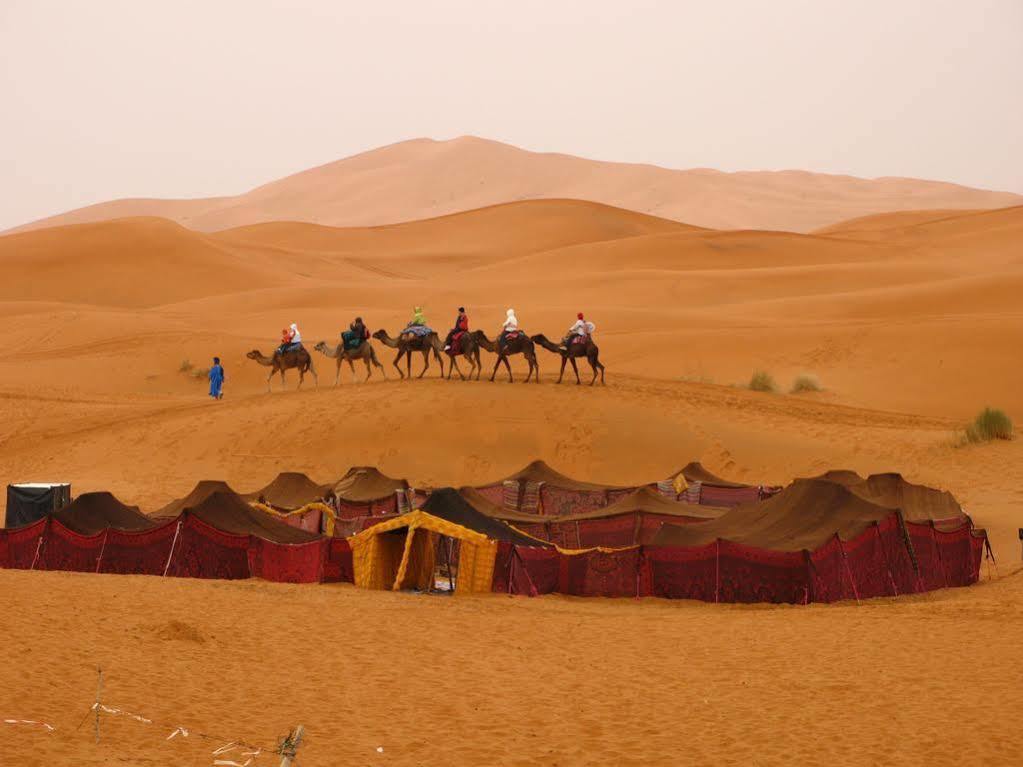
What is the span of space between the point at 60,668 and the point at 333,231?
335 ft

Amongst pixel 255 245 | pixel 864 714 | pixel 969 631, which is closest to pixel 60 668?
pixel 864 714

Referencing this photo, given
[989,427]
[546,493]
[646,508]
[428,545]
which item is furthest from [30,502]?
[989,427]

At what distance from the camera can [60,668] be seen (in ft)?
38.6

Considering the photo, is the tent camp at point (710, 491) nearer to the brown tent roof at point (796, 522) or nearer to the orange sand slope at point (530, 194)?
the brown tent roof at point (796, 522)

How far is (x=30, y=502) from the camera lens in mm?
24266

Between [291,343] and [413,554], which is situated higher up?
[291,343]

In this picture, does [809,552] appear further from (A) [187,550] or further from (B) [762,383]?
(B) [762,383]

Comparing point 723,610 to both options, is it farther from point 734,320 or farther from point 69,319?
point 69,319

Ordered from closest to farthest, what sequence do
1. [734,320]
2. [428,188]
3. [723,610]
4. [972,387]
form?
[723,610], [972,387], [734,320], [428,188]

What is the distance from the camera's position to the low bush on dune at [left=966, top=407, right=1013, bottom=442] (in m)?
31.5

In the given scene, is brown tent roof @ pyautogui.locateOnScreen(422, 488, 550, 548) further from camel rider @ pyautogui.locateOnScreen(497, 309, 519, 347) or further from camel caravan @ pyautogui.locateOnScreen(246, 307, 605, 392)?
camel rider @ pyautogui.locateOnScreen(497, 309, 519, 347)

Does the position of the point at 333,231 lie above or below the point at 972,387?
above

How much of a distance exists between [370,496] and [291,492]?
188cm

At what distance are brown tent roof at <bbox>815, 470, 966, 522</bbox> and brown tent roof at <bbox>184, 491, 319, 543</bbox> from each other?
9.11 metres
